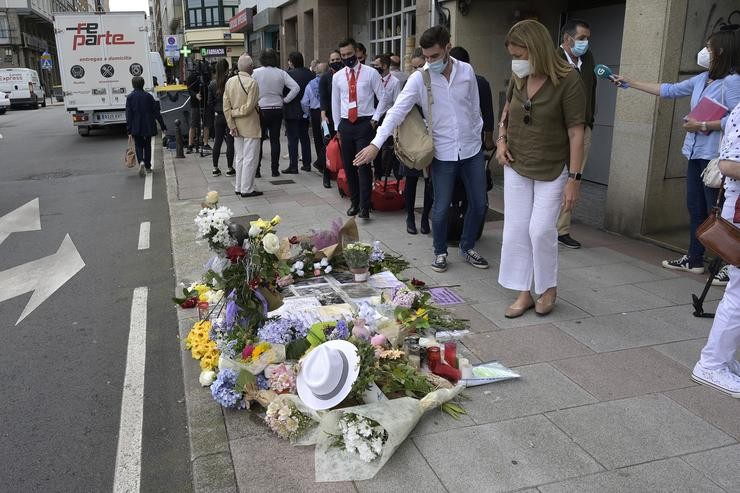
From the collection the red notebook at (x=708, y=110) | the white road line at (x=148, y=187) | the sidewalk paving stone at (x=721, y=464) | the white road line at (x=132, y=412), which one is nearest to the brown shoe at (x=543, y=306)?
the sidewalk paving stone at (x=721, y=464)

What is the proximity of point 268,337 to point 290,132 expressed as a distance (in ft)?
25.8

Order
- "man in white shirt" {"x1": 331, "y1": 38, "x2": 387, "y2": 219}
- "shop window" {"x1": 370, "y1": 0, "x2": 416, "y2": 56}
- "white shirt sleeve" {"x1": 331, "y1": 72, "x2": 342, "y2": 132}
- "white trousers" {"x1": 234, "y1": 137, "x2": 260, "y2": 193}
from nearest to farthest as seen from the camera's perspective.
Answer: "man in white shirt" {"x1": 331, "y1": 38, "x2": 387, "y2": 219} < "white shirt sleeve" {"x1": 331, "y1": 72, "x2": 342, "y2": 132} < "white trousers" {"x1": 234, "y1": 137, "x2": 260, "y2": 193} < "shop window" {"x1": 370, "y1": 0, "x2": 416, "y2": 56}

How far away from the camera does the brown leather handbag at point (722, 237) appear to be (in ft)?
10.7

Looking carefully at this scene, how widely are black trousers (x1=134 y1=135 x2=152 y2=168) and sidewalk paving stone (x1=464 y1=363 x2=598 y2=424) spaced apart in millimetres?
10128

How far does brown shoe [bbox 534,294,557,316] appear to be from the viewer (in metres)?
4.59

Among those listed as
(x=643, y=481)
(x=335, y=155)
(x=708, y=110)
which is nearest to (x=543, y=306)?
(x=643, y=481)

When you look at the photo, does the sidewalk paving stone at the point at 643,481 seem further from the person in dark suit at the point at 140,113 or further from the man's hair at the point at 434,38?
the person in dark suit at the point at 140,113

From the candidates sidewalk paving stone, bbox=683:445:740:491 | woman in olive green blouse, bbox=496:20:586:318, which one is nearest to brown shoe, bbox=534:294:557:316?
woman in olive green blouse, bbox=496:20:586:318

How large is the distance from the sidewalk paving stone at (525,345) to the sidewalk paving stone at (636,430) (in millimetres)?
613

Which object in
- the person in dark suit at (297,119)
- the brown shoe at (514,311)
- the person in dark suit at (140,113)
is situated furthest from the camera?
the person in dark suit at (140,113)

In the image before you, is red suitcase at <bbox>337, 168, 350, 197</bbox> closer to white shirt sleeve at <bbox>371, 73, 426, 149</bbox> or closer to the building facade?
white shirt sleeve at <bbox>371, 73, 426, 149</bbox>

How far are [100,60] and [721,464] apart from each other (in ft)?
61.4

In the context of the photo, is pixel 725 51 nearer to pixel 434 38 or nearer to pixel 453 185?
pixel 434 38

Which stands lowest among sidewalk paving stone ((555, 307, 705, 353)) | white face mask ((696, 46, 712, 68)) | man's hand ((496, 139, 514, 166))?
sidewalk paving stone ((555, 307, 705, 353))
